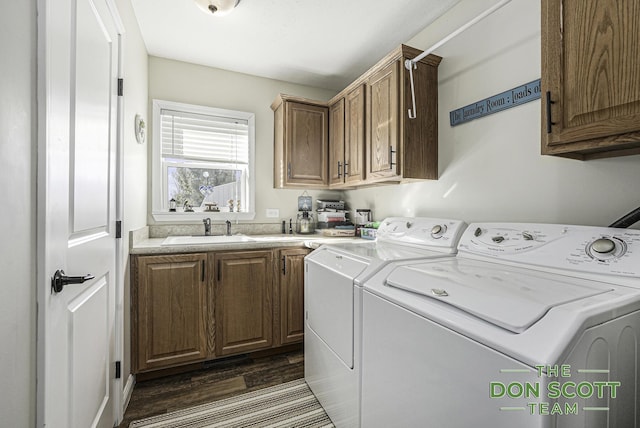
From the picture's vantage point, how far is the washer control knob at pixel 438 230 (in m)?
1.71

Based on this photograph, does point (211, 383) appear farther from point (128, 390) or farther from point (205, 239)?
point (205, 239)

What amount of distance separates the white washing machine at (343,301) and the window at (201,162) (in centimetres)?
137

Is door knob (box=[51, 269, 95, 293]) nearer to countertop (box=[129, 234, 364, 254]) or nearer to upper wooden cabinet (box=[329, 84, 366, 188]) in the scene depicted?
countertop (box=[129, 234, 364, 254])

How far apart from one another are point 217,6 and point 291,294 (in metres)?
2.16

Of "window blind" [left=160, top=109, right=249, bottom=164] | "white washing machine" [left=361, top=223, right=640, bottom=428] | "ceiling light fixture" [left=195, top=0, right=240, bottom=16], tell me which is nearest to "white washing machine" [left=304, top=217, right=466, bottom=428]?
"white washing machine" [left=361, top=223, right=640, bottom=428]

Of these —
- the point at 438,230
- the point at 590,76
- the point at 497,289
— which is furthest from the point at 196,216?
the point at 590,76

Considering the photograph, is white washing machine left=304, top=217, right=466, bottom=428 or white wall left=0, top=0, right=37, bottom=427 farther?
white washing machine left=304, top=217, right=466, bottom=428

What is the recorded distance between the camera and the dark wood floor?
1749mm

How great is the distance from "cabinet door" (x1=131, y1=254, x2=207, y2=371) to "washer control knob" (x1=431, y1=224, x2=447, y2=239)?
162 centimetres

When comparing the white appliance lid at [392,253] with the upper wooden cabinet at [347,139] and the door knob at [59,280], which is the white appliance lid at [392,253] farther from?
the door knob at [59,280]

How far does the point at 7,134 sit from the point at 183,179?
2144 millimetres

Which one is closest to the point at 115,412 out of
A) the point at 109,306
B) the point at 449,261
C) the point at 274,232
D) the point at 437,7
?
the point at 109,306

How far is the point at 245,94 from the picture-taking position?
2859 mm

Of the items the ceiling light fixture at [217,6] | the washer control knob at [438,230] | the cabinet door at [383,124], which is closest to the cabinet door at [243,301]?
the cabinet door at [383,124]
